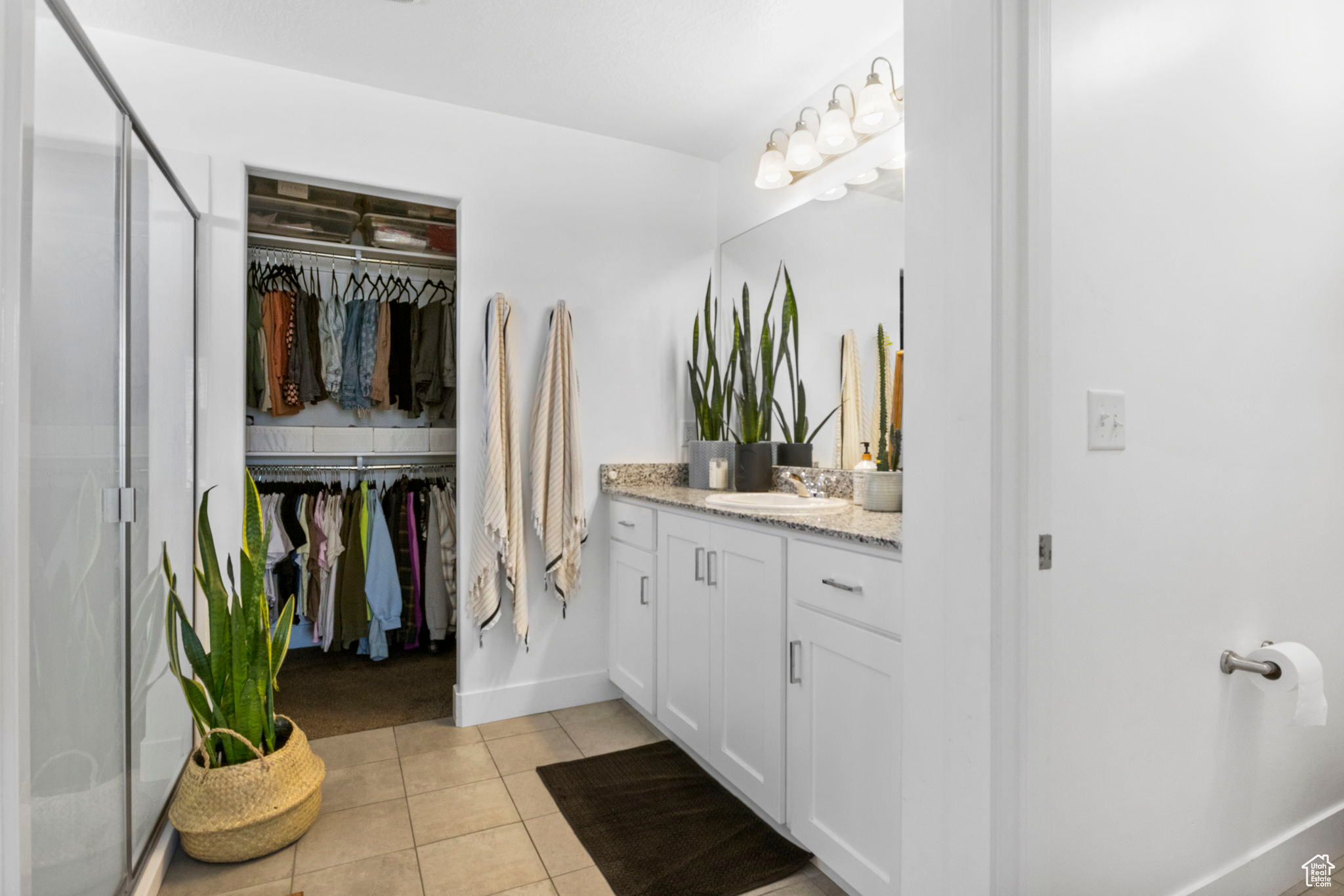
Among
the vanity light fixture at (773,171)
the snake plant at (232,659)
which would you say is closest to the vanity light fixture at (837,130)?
the vanity light fixture at (773,171)

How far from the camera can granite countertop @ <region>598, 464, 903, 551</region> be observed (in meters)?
1.50

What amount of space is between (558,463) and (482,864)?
135 cm

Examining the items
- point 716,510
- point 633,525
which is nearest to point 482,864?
point 716,510

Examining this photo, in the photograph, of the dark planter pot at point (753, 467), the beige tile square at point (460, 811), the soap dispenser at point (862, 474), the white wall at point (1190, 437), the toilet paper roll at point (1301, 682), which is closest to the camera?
the white wall at point (1190, 437)

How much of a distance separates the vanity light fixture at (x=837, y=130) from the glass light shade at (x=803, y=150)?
9cm

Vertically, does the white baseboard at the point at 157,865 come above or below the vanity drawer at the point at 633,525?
below

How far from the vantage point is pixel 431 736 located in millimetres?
2545

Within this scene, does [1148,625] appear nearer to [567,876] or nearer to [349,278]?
[567,876]

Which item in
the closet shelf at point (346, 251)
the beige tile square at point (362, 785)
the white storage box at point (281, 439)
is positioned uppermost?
the closet shelf at point (346, 251)

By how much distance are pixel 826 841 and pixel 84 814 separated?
1.50 m

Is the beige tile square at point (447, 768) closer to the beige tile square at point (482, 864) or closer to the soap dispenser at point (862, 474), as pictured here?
the beige tile square at point (482, 864)

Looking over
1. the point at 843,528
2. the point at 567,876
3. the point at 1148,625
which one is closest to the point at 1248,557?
the point at 1148,625

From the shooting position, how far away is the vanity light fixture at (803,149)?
2492 mm

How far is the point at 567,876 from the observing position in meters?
1.70
